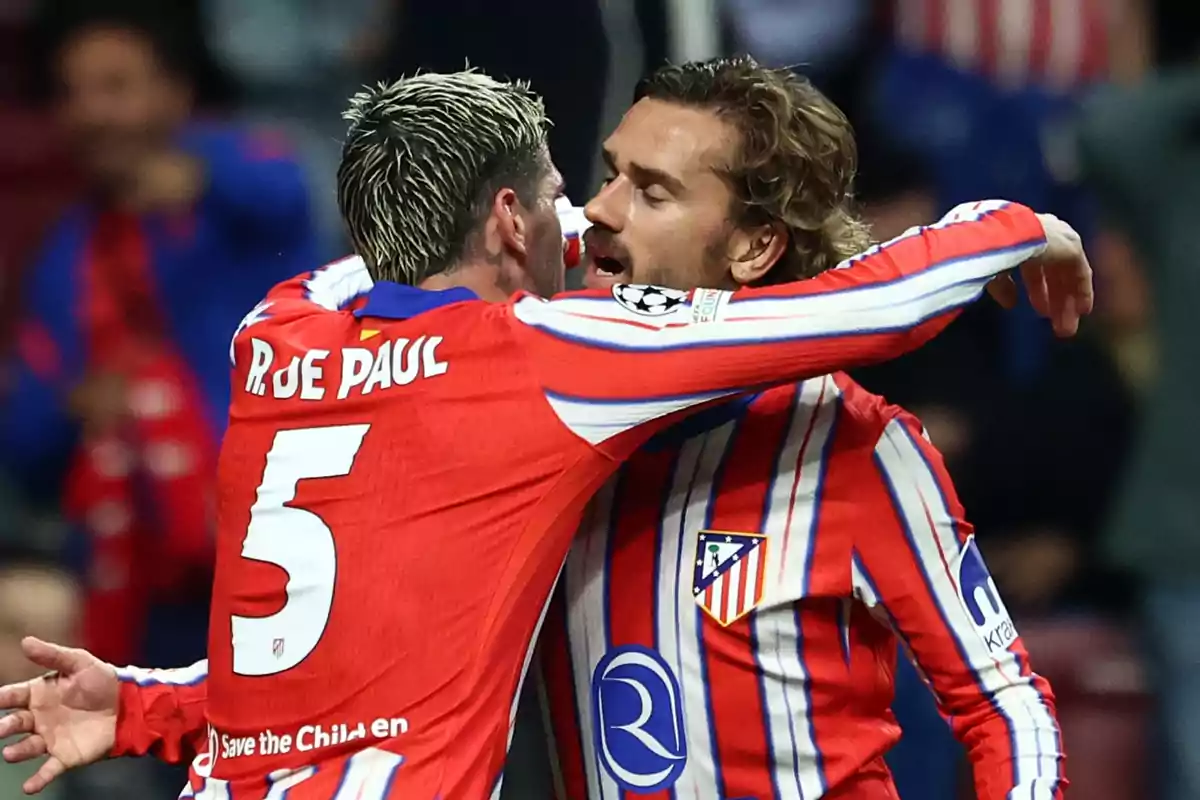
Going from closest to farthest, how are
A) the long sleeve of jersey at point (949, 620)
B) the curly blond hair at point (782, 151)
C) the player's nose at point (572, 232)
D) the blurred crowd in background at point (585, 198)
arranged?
the long sleeve of jersey at point (949, 620)
the curly blond hair at point (782, 151)
the player's nose at point (572, 232)
the blurred crowd in background at point (585, 198)

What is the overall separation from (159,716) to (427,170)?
28.9 inches

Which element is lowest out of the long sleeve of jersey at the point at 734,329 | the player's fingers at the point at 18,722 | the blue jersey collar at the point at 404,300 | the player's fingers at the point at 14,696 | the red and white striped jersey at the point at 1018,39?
the player's fingers at the point at 18,722

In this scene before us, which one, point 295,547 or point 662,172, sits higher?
point 662,172

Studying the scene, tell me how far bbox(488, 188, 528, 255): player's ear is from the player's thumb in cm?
68

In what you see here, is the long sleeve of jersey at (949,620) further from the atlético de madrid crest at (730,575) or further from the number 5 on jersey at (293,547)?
the number 5 on jersey at (293,547)

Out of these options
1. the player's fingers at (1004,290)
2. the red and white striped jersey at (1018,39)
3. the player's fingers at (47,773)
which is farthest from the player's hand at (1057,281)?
the red and white striped jersey at (1018,39)

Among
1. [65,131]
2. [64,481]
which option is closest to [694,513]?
[64,481]

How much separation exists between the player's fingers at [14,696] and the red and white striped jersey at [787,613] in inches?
25.9

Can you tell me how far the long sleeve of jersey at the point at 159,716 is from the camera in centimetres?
248

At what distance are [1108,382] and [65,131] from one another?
2623 mm

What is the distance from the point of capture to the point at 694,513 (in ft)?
7.50

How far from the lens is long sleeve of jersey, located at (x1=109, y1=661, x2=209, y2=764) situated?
8.14 feet

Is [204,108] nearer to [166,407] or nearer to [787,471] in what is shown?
[166,407]

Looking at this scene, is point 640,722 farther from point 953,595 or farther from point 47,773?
point 47,773
